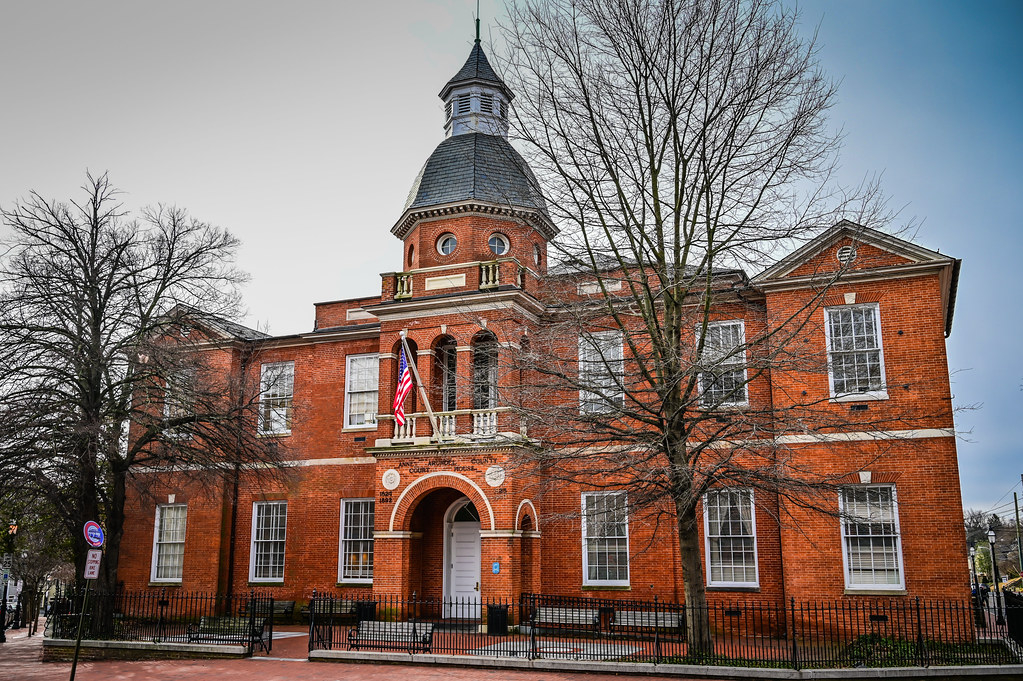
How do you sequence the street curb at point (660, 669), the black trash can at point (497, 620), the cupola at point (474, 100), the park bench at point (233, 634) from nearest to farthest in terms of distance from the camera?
the street curb at point (660, 669) < the park bench at point (233, 634) < the black trash can at point (497, 620) < the cupola at point (474, 100)

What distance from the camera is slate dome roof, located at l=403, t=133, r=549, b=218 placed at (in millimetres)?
24875

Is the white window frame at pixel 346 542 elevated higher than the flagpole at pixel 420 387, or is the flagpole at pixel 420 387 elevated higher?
the flagpole at pixel 420 387

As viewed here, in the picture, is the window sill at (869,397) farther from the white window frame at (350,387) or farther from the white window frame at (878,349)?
the white window frame at (350,387)

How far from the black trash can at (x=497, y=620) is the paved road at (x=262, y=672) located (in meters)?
3.14

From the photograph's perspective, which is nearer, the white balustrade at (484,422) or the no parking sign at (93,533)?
the no parking sign at (93,533)

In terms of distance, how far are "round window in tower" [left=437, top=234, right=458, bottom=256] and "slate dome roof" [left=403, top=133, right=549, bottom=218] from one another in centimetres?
104

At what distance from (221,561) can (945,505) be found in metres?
20.9

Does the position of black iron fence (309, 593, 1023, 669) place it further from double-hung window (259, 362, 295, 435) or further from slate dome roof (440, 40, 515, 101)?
slate dome roof (440, 40, 515, 101)

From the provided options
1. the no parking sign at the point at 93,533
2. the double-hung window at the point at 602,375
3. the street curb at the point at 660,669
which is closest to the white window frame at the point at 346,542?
the street curb at the point at 660,669

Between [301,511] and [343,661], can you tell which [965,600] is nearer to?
[343,661]

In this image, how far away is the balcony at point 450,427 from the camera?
69.8 ft

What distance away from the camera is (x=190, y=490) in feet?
89.0

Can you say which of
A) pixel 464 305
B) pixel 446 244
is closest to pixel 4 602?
pixel 464 305

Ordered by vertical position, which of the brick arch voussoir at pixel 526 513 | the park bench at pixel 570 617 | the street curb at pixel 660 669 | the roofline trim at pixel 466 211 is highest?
the roofline trim at pixel 466 211
